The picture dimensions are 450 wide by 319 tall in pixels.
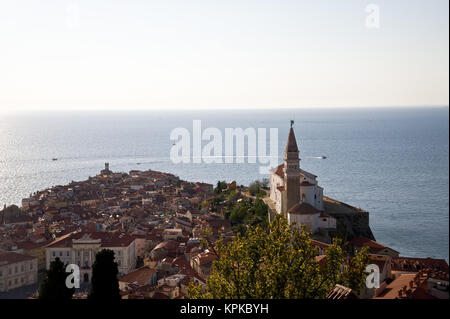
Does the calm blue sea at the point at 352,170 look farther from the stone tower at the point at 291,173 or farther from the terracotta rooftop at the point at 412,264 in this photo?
the terracotta rooftop at the point at 412,264

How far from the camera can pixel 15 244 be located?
78.0 ft

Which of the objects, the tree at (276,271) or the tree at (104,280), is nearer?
the tree at (276,271)

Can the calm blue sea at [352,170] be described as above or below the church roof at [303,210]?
below

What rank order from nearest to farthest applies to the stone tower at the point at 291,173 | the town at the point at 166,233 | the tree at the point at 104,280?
the tree at the point at 104,280, the town at the point at 166,233, the stone tower at the point at 291,173

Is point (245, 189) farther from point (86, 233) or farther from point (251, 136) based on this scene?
point (251, 136)

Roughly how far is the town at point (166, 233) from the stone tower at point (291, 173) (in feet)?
0.16

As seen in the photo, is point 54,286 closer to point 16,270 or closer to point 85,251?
point 16,270

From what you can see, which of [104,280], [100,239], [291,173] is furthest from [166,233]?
[104,280]

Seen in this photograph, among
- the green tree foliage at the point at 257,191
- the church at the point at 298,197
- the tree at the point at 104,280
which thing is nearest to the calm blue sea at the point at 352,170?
the church at the point at 298,197

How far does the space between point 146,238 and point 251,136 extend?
8666cm

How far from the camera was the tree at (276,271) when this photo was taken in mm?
8266

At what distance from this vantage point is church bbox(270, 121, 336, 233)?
22.8 metres

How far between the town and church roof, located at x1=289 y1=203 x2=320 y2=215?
0.05m

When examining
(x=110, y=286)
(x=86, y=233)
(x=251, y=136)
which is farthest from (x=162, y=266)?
(x=251, y=136)
